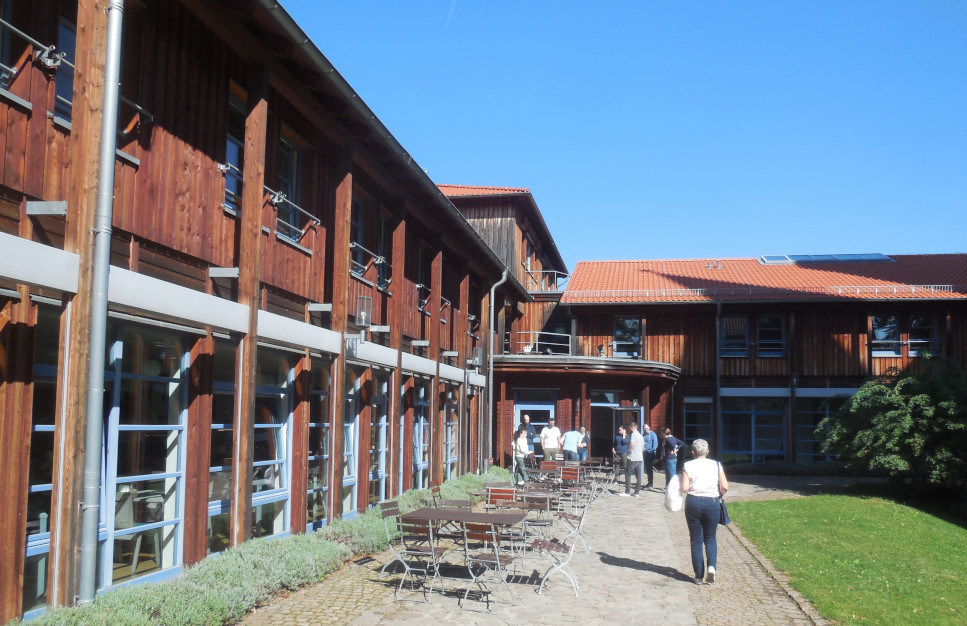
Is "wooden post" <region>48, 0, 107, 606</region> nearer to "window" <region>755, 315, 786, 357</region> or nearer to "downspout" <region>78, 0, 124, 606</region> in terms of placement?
"downspout" <region>78, 0, 124, 606</region>

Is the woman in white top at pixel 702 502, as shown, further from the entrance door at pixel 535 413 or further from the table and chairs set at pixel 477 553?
the entrance door at pixel 535 413

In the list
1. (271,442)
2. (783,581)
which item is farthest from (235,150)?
(783,581)

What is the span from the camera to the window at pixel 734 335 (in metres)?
29.0

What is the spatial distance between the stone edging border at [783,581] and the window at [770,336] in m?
15.8

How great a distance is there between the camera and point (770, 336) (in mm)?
29125

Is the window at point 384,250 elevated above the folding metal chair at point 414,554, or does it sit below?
above

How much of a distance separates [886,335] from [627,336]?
8186mm

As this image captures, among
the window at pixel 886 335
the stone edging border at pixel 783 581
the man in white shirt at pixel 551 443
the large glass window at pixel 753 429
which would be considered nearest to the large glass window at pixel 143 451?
the stone edging border at pixel 783 581

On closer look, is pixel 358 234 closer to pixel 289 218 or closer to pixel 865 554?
pixel 289 218

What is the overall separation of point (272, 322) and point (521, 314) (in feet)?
71.8

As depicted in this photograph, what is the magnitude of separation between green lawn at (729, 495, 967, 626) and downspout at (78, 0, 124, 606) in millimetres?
6148

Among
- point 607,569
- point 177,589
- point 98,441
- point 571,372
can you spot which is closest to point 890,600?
point 607,569

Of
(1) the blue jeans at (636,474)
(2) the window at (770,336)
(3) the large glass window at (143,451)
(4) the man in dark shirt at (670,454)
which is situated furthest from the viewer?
(2) the window at (770,336)

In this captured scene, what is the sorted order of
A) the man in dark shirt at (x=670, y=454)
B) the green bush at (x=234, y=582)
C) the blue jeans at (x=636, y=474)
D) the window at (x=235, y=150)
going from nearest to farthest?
the green bush at (x=234, y=582) → the window at (x=235, y=150) → the man in dark shirt at (x=670, y=454) → the blue jeans at (x=636, y=474)
